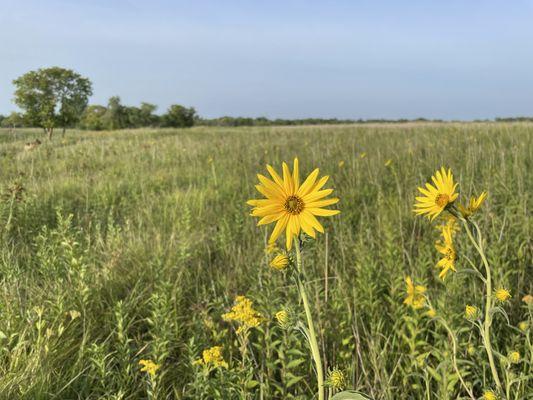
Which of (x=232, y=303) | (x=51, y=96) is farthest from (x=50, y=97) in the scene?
(x=232, y=303)

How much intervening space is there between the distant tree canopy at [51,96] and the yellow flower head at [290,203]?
30638 mm

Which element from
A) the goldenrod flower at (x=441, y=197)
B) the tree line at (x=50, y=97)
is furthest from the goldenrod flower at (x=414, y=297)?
the tree line at (x=50, y=97)

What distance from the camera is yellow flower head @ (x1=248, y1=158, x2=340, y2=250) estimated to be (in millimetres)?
769

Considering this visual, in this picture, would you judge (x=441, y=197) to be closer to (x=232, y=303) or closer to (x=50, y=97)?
(x=232, y=303)

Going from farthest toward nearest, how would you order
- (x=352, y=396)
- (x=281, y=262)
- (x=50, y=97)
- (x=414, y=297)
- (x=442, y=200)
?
(x=50, y=97)
(x=414, y=297)
(x=442, y=200)
(x=281, y=262)
(x=352, y=396)

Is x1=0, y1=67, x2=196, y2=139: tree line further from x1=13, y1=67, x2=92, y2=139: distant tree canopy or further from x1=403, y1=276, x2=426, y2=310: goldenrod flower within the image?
x1=403, y1=276, x2=426, y2=310: goldenrod flower

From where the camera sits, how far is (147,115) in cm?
5872

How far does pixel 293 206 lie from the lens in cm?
80

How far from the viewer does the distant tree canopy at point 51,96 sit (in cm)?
2842

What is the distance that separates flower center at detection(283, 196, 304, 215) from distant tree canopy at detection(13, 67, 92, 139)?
30.6m

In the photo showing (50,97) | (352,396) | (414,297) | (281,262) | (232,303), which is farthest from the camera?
(50,97)

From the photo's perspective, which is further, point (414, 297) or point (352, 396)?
point (414, 297)

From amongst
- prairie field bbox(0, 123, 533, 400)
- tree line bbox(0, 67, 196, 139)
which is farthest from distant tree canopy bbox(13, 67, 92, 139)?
prairie field bbox(0, 123, 533, 400)

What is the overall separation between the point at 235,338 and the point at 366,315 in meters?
0.64
